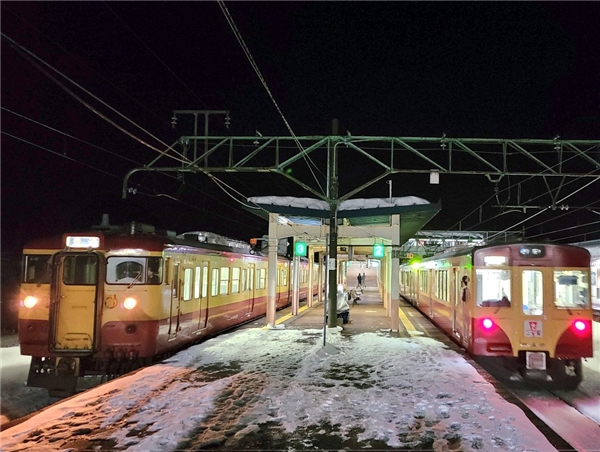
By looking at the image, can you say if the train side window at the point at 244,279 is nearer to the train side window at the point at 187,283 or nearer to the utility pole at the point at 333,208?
the utility pole at the point at 333,208

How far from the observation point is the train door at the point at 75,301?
29.1ft

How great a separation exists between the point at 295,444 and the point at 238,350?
18.9 feet

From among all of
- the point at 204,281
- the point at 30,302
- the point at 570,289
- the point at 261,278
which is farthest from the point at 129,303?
the point at 261,278

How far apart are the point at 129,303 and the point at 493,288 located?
22.6ft

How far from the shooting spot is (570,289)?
9328 millimetres

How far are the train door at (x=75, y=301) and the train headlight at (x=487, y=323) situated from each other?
7.19 m

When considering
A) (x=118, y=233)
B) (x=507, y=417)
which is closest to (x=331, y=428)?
(x=507, y=417)

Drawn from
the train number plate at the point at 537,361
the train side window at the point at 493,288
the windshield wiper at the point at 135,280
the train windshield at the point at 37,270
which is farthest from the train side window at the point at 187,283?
the train number plate at the point at 537,361

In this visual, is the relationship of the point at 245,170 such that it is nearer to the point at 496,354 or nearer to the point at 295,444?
the point at 496,354

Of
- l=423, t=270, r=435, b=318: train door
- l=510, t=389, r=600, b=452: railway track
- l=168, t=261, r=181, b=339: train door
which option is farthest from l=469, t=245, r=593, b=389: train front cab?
l=423, t=270, r=435, b=318: train door

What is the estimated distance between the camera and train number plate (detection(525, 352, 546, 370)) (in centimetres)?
923

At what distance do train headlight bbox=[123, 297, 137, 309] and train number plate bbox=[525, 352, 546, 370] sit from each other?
7394 mm

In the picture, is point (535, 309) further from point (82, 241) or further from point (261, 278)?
point (261, 278)

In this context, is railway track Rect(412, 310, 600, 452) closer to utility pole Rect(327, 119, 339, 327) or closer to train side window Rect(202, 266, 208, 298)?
utility pole Rect(327, 119, 339, 327)
